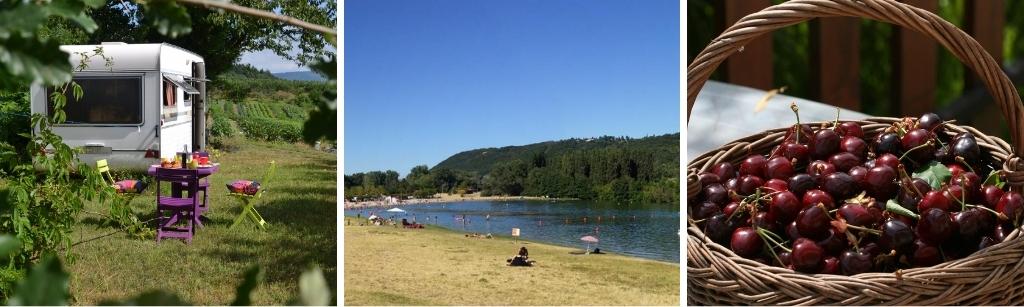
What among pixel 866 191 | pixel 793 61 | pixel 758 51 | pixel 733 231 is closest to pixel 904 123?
pixel 866 191

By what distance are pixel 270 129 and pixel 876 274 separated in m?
2.88

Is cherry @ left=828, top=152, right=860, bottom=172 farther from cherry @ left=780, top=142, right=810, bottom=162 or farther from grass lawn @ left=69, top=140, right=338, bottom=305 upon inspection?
grass lawn @ left=69, top=140, right=338, bottom=305

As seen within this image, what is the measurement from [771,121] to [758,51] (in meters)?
0.68

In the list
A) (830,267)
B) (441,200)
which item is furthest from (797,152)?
(441,200)

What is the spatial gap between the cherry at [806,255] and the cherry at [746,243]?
6 centimetres

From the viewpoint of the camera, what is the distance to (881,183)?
98cm

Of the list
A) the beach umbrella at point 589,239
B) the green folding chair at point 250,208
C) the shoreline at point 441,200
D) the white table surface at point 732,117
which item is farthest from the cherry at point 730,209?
the beach umbrella at point 589,239

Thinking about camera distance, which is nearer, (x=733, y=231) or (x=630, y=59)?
(x=733, y=231)

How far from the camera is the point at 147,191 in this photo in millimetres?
3133

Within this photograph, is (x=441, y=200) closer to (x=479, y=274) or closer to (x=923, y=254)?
(x=479, y=274)

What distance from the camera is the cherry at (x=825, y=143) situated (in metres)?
1.10

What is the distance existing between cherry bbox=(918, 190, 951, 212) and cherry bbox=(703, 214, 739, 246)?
0.67 ft

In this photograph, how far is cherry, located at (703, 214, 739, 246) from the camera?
1003 millimetres

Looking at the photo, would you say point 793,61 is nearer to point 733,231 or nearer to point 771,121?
point 771,121
